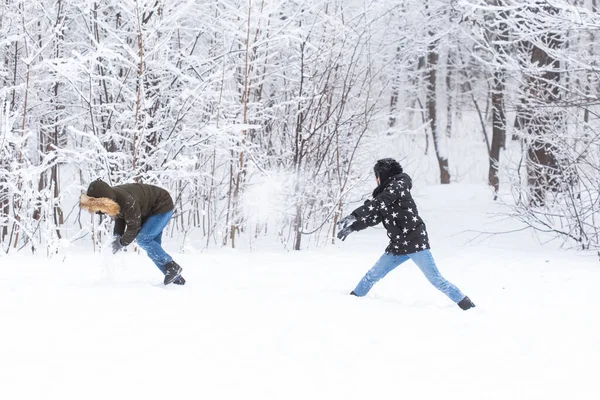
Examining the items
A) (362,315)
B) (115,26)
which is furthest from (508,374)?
(115,26)

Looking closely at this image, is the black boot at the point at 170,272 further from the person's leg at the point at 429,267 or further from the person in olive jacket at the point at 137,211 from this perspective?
the person's leg at the point at 429,267

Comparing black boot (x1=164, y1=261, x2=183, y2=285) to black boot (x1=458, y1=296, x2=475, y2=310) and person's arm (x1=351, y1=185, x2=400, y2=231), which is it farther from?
black boot (x1=458, y1=296, x2=475, y2=310)

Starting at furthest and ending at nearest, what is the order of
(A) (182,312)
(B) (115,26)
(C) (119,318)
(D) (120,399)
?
(B) (115,26) → (A) (182,312) → (C) (119,318) → (D) (120,399)

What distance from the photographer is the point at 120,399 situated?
9.45 ft

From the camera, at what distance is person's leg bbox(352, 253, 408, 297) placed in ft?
16.3

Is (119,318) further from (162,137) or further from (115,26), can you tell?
(115,26)

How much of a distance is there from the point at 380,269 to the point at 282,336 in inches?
56.3

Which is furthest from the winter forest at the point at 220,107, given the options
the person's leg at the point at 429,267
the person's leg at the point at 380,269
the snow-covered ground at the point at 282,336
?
the person's leg at the point at 429,267

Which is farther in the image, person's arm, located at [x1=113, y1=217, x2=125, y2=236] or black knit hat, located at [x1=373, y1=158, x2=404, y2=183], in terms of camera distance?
person's arm, located at [x1=113, y1=217, x2=125, y2=236]

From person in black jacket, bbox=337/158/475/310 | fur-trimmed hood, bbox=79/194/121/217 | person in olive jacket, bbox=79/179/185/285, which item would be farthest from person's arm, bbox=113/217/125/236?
person in black jacket, bbox=337/158/475/310

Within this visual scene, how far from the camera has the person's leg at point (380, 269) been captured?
195 inches

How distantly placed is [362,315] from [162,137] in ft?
17.2

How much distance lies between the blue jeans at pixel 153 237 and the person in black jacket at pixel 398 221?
1580mm

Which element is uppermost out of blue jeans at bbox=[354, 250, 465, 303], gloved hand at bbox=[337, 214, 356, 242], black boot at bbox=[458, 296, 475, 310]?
gloved hand at bbox=[337, 214, 356, 242]
